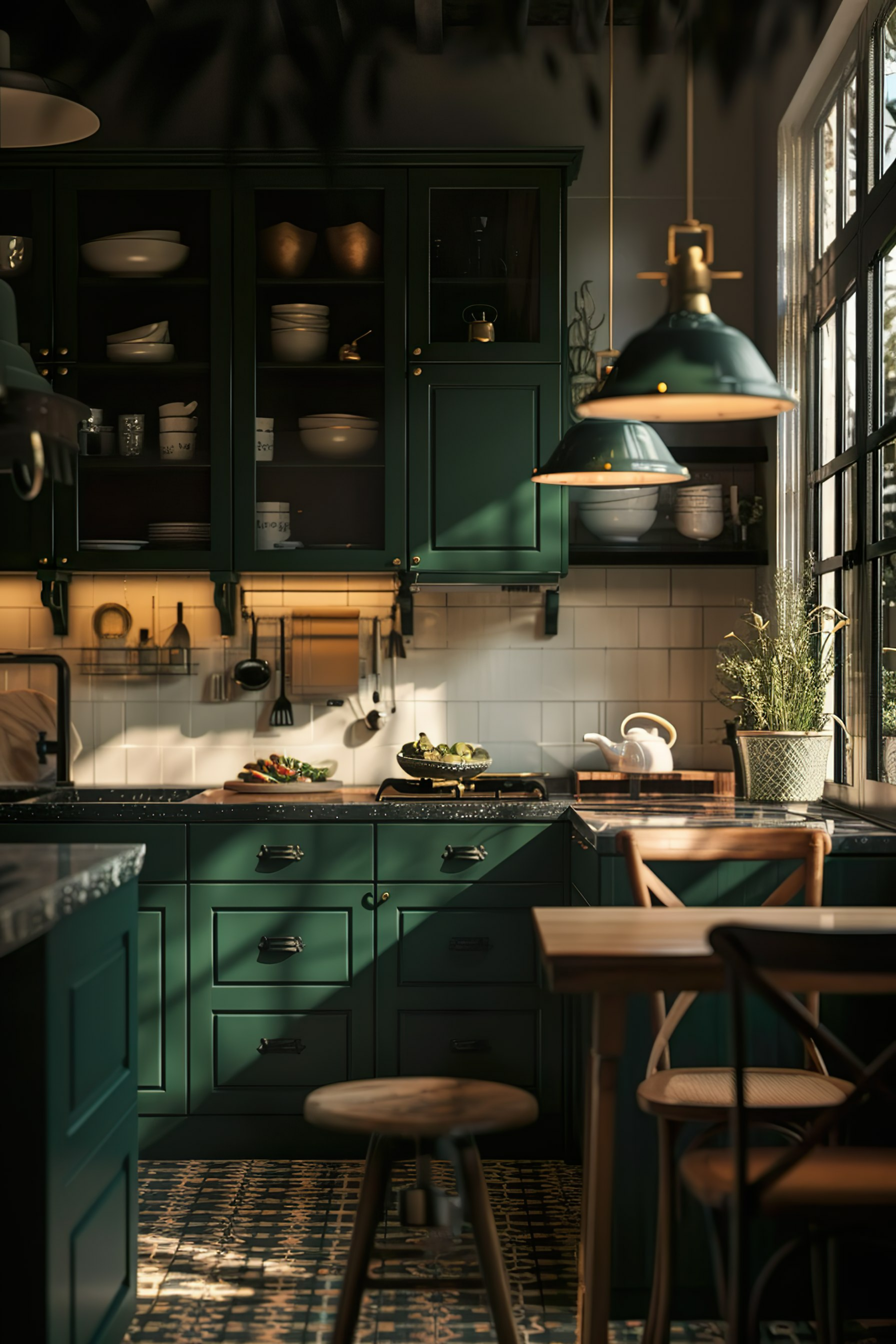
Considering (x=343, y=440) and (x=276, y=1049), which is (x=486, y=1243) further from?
(x=343, y=440)

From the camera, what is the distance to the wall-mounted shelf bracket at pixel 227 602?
3.95 metres

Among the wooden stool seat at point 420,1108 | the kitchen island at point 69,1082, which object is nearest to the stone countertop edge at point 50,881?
the kitchen island at point 69,1082

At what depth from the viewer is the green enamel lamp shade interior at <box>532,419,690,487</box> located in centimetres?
259

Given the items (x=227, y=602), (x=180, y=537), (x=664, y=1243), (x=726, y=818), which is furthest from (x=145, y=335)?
(x=664, y=1243)

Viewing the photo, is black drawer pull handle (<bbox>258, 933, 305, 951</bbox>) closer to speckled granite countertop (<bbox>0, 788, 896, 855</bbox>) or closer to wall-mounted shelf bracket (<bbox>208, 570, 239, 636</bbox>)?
speckled granite countertop (<bbox>0, 788, 896, 855</bbox>)

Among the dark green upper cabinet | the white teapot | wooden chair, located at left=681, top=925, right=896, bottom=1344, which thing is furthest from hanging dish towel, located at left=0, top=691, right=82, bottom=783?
wooden chair, located at left=681, top=925, right=896, bottom=1344

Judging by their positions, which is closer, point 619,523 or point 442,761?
point 442,761

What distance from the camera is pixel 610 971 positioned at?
1.87 meters

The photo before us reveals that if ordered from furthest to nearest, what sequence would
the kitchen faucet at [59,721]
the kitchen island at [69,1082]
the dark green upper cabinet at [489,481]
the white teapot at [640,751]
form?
the kitchen faucet at [59,721] → the dark green upper cabinet at [489,481] → the white teapot at [640,751] → the kitchen island at [69,1082]

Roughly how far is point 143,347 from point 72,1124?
2569mm

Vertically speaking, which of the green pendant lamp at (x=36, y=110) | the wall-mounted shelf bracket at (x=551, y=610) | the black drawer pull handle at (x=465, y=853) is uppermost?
the green pendant lamp at (x=36, y=110)

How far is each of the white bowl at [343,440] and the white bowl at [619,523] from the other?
Result: 724 millimetres

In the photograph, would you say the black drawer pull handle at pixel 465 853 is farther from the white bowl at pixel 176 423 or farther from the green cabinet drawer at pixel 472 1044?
the white bowl at pixel 176 423

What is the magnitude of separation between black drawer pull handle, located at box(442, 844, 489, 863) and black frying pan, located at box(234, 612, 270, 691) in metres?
0.99
